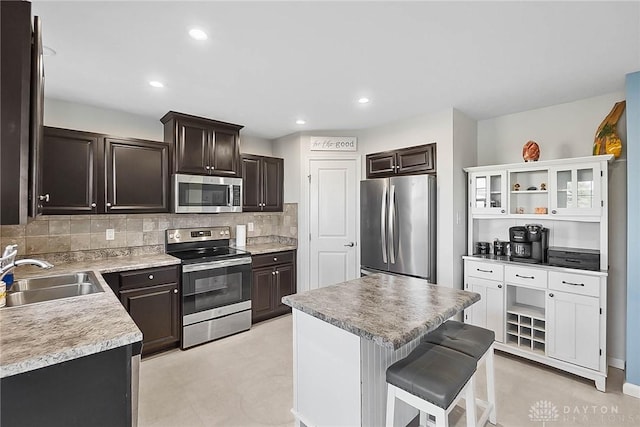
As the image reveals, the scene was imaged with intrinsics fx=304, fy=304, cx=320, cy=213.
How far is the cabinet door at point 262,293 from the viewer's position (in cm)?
381

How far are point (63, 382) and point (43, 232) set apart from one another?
7.93 ft

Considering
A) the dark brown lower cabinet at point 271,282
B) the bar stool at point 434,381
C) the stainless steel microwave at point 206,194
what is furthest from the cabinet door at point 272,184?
the bar stool at point 434,381

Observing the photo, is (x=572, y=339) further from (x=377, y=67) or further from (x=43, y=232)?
(x=43, y=232)

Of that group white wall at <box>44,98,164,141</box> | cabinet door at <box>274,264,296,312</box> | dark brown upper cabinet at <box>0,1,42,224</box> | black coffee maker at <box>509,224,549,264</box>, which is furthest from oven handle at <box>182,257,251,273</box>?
black coffee maker at <box>509,224,549,264</box>

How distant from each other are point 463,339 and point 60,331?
2.07m

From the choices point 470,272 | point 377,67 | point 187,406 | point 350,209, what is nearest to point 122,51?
point 377,67

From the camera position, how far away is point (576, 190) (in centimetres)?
276

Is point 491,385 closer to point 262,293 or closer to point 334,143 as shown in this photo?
point 262,293

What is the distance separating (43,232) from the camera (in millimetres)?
2891

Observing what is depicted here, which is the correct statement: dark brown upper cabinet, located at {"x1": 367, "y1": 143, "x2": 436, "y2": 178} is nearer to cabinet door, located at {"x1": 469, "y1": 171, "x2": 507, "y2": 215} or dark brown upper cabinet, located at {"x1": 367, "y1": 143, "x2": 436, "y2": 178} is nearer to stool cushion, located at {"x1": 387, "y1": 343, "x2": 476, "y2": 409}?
cabinet door, located at {"x1": 469, "y1": 171, "x2": 507, "y2": 215}

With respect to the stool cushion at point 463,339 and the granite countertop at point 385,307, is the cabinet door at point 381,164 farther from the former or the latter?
the stool cushion at point 463,339

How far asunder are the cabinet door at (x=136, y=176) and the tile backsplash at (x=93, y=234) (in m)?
0.30

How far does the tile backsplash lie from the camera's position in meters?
2.82

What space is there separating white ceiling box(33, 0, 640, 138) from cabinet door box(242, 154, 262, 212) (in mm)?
943
